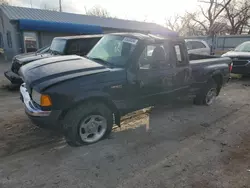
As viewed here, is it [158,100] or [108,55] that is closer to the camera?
[108,55]

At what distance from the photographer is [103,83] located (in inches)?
142

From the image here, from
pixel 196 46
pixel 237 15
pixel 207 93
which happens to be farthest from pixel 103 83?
pixel 237 15

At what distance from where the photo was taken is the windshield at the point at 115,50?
160 inches

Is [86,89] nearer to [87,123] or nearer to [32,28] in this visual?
[87,123]

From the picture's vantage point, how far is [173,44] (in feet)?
15.3

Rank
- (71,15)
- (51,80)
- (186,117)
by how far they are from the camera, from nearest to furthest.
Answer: (51,80) → (186,117) → (71,15)

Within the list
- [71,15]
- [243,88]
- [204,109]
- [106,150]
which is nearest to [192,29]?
[71,15]

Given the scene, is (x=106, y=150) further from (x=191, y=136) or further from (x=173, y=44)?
(x=173, y=44)

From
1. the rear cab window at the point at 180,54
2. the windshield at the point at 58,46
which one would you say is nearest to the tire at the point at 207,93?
the rear cab window at the point at 180,54

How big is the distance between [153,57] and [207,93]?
8.71 ft

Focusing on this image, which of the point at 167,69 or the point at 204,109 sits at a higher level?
the point at 167,69

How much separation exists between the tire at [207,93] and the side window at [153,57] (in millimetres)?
2163

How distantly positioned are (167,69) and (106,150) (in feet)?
7.06

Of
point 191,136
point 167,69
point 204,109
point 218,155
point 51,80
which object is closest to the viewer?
point 51,80
